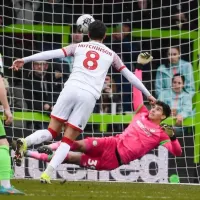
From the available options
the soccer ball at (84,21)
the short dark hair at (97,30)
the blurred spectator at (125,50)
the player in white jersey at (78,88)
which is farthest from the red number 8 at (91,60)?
the blurred spectator at (125,50)

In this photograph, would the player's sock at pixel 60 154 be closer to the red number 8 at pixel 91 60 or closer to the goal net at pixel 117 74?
the red number 8 at pixel 91 60

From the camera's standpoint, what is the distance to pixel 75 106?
36.8 ft

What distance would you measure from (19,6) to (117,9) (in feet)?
5.32

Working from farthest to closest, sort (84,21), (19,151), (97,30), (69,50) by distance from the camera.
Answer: (84,21)
(69,50)
(97,30)
(19,151)

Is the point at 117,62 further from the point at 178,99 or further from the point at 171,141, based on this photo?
the point at 178,99

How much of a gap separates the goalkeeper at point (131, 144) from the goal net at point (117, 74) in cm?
197

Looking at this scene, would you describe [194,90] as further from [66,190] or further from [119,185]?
[66,190]

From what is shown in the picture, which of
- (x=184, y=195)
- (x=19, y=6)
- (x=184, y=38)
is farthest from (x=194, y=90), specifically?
(x=184, y=195)

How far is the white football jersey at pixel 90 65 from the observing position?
1130cm

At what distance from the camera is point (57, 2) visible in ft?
51.1

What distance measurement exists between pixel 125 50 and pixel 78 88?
4.26 metres

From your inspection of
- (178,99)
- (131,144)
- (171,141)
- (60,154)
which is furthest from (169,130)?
(178,99)

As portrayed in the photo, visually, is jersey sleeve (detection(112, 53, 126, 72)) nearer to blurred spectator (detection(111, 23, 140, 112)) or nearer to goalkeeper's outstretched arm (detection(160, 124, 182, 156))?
goalkeeper's outstretched arm (detection(160, 124, 182, 156))

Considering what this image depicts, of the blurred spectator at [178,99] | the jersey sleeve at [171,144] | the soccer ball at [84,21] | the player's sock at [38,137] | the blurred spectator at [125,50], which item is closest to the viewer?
the player's sock at [38,137]
